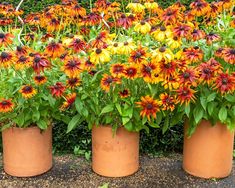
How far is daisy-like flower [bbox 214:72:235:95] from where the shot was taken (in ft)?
7.54

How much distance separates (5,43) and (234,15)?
4.18 feet

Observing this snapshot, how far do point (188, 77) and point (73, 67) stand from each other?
549 millimetres

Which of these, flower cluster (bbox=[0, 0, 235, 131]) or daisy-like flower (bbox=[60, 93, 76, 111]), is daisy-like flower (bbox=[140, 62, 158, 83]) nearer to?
flower cluster (bbox=[0, 0, 235, 131])

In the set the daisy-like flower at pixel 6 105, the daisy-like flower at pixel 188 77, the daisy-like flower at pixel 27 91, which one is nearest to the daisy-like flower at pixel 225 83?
the daisy-like flower at pixel 188 77

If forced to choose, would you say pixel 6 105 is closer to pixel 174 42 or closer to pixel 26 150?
pixel 26 150

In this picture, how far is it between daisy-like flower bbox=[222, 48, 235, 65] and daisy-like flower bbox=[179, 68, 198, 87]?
16 centimetres

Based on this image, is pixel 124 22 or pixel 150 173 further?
pixel 150 173

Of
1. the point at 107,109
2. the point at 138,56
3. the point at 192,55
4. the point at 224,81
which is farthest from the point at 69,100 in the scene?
the point at 224,81

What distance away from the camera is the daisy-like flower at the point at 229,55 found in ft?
7.55

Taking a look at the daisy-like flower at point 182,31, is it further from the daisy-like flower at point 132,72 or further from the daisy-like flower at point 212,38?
the daisy-like flower at point 132,72

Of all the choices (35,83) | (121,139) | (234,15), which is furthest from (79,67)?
(234,15)

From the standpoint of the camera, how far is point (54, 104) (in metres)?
2.58

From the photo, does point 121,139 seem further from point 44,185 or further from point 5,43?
point 5,43

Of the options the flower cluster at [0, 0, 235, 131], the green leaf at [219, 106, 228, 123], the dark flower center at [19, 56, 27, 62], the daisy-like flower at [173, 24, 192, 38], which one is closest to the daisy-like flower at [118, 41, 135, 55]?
the flower cluster at [0, 0, 235, 131]
